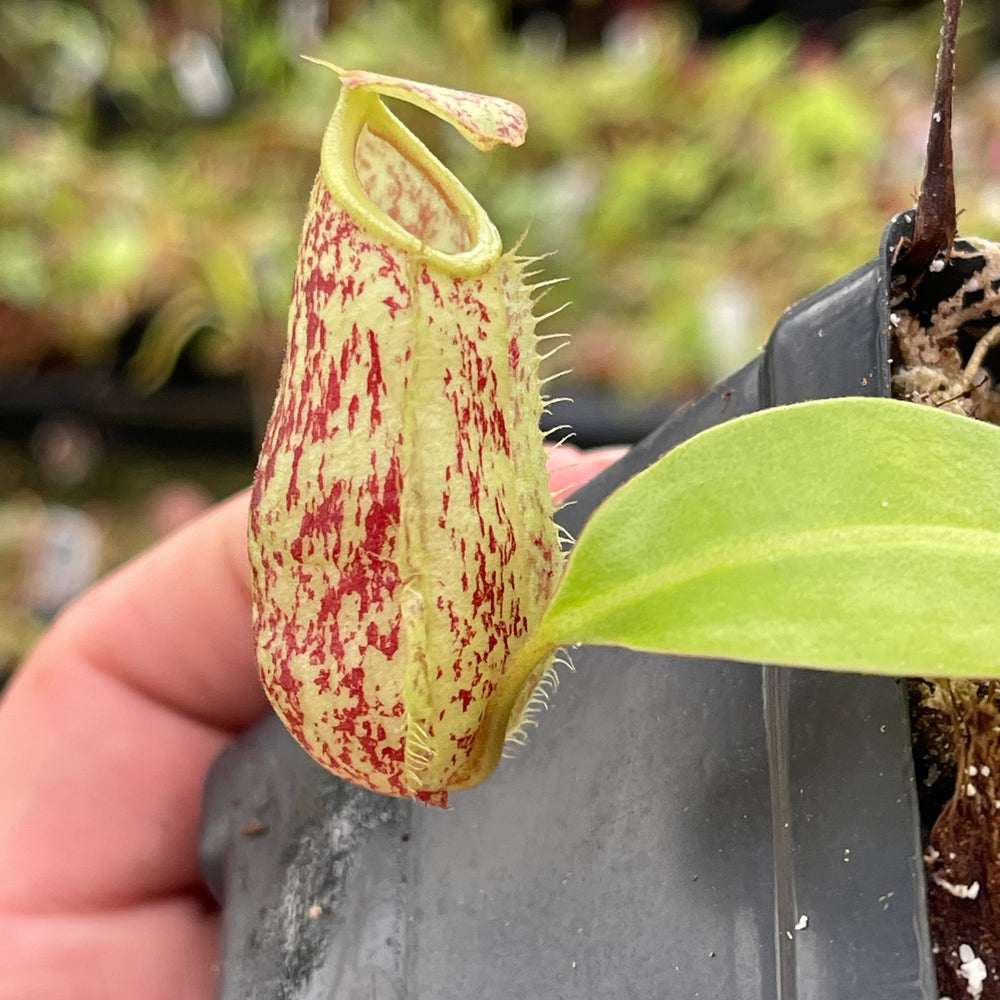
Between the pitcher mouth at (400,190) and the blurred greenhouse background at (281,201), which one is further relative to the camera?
the blurred greenhouse background at (281,201)

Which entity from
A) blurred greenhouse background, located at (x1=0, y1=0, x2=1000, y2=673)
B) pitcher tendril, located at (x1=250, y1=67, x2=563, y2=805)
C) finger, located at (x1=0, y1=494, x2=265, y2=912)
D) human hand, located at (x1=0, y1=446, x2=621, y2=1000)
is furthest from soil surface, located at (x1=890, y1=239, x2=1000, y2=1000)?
blurred greenhouse background, located at (x1=0, y1=0, x2=1000, y2=673)

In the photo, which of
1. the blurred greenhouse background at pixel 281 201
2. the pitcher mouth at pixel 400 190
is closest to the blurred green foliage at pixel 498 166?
the blurred greenhouse background at pixel 281 201

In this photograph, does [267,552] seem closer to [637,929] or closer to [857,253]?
[637,929]

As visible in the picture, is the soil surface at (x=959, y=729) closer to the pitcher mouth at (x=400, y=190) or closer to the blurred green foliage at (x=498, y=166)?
the pitcher mouth at (x=400, y=190)

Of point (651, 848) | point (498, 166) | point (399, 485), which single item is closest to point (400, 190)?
point (399, 485)

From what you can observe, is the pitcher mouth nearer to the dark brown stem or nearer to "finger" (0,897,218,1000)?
the dark brown stem

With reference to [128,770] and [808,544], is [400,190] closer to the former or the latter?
[808,544]
